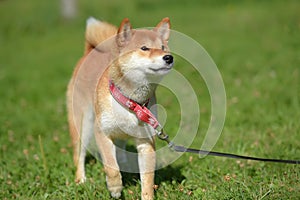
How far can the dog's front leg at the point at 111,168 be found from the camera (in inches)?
123

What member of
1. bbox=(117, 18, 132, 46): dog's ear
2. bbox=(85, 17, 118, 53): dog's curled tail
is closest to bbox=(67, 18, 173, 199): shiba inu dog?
bbox=(117, 18, 132, 46): dog's ear

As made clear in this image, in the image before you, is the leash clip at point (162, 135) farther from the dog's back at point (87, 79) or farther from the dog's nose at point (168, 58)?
the dog's back at point (87, 79)

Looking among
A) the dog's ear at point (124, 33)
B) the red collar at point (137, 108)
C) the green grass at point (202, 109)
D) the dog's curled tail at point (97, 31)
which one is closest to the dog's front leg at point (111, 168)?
the green grass at point (202, 109)

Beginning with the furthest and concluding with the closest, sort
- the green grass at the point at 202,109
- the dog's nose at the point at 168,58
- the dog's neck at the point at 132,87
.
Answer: the green grass at the point at 202,109 < the dog's neck at the point at 132,87 < the dog's nose at the point at 168,58

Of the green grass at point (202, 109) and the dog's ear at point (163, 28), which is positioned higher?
the dog's ear at point (163, 28)

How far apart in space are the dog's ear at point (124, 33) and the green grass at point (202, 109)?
1172mm

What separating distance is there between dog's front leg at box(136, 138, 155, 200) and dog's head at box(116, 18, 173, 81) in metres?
0.55

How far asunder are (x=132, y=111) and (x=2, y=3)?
1963cm

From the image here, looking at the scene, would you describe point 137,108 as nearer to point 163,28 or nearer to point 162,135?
point 162,135

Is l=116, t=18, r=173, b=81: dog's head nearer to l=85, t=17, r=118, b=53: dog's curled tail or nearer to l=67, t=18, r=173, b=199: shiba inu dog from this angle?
l=67, t=18, r=173, b=199: shiba inu dog

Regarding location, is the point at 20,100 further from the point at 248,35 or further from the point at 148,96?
the point at 248,35

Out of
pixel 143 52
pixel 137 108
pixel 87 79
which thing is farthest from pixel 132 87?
pixel 87 79

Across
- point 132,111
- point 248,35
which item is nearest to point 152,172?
point 132,111

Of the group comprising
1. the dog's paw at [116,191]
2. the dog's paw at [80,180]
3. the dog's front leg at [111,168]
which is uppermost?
the dog's front leg at [111,168]
